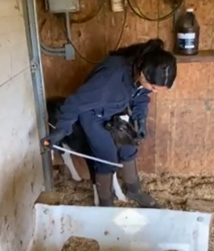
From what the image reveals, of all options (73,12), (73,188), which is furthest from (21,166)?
(73,12)

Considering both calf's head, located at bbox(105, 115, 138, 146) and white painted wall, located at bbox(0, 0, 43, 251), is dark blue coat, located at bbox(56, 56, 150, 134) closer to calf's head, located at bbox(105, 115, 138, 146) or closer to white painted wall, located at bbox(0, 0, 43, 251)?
calf's head, located at bbox(105, 115, 138, 146)

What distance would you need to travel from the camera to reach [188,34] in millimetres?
1997

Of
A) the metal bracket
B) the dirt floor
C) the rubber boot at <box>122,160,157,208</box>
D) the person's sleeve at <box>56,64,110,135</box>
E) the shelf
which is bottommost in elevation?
the dirt floor

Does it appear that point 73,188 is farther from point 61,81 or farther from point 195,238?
point 195,238

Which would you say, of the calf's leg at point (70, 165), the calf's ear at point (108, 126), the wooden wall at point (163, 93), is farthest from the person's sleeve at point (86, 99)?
the calf's leg at point (70, 165)

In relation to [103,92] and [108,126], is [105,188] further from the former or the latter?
[103,92]

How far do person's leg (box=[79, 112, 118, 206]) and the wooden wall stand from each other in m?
0.44

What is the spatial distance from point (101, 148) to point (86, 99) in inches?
11.4

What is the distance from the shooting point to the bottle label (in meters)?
2.00

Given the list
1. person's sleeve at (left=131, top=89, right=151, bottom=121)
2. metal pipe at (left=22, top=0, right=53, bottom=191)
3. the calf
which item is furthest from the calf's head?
metal pipe at (left=22, top=0, right=53, bottom=191)

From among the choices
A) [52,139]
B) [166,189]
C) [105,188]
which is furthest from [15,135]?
[166,189]

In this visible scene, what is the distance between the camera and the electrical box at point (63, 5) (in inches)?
74.4

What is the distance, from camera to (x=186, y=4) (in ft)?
6.72

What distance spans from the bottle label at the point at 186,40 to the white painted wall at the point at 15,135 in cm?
81
